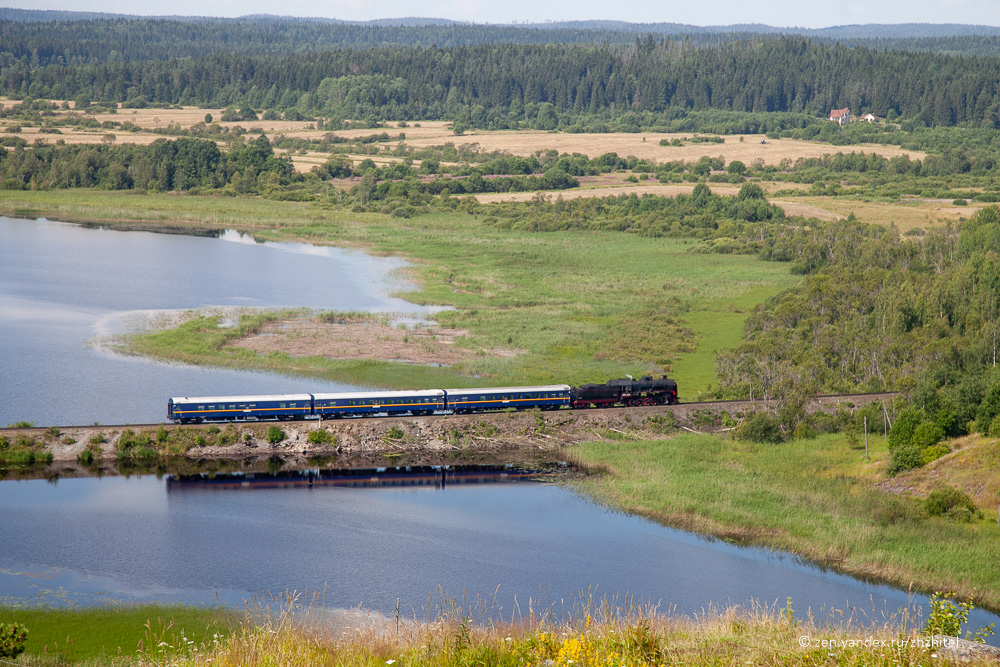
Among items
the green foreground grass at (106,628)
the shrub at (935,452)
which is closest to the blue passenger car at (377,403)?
the green foreground grass at (106,628)

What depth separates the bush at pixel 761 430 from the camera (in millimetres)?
68500

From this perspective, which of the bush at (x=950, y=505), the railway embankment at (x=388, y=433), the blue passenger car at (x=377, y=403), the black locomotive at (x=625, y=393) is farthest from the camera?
the black locomotive at (x=625, y=393)

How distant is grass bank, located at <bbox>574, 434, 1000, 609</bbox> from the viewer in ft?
164

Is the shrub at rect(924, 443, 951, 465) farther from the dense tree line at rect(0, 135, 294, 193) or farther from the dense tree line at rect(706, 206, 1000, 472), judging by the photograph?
the dense tree line at rect(0, 135, 294, 193)

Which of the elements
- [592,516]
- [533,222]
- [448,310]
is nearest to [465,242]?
[533,222]

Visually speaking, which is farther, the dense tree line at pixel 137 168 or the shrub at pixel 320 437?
the dense tree line at pixel 137 168

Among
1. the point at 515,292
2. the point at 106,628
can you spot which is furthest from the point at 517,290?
the point at 106,628

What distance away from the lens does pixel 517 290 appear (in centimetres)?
11075

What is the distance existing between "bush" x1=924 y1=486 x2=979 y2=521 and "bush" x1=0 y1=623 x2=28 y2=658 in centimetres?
4194

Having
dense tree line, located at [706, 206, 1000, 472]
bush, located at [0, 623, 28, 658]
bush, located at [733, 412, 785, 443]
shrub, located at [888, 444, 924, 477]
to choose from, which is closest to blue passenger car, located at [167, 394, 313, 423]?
bush, located at [733, 412, 785, 443]

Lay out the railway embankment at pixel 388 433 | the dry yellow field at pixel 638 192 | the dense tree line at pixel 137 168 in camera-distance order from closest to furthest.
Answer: the railway embankment at pixel 388 433 → the dry yellow field at pixel 638 192 → the dense tree line at pixel 137 168

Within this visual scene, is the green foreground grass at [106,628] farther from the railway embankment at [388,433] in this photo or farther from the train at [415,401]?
the train at [415,401]

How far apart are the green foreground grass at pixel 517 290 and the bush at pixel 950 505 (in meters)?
24.3

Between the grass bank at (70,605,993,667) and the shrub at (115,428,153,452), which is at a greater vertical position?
the grass bank at (70,605,993,667)
